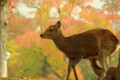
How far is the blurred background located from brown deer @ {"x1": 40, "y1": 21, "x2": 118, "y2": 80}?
8865 millimetres

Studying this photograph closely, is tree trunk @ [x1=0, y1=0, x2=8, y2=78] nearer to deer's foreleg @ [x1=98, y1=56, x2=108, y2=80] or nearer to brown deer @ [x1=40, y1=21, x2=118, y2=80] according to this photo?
brown deer @ [x1=40, y1=21, x2=118, y2=80]

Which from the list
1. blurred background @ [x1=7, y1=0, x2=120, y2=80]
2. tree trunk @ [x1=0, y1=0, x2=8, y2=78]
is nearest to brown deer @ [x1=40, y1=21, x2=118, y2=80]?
tree trunk @ [x1=0, y1=0, x2=8, y2=78]

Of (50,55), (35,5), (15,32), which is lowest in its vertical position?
(50,55)

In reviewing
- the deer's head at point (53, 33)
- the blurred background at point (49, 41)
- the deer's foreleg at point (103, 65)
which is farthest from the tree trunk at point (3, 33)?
the blurred background at point (49, 41)

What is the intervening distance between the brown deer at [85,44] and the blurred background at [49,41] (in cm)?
886

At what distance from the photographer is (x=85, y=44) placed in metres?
3.46

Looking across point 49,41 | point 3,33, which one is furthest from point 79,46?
point 49,41

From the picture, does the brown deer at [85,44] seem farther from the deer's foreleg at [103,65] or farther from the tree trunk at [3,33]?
the tree trunk at [3,33]

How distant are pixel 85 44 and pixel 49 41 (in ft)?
30.3

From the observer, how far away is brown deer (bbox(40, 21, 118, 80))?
344 cm

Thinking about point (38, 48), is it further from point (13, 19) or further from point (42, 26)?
point (13, 19)

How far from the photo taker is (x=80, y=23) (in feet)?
41.6

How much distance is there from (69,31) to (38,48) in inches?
83.1

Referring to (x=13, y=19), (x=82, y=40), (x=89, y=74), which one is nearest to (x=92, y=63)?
(x=82, y=40)
